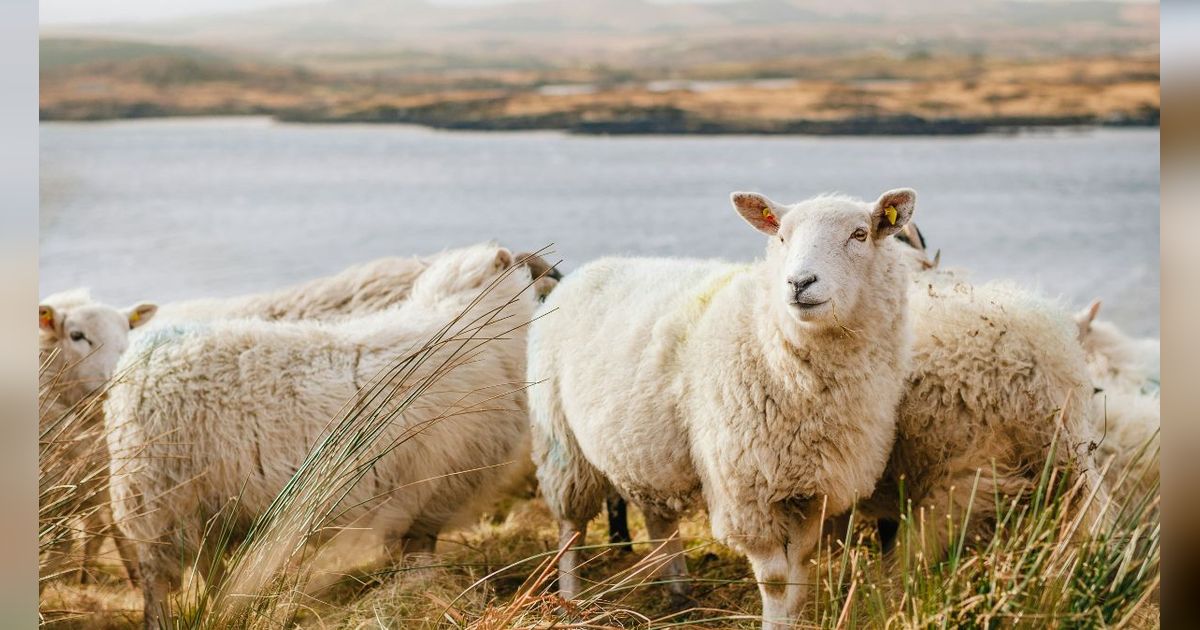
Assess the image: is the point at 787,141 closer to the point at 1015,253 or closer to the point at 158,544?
the point at 1015,253

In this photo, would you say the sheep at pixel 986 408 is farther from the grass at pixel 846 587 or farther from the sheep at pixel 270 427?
the sheep at pixel 270 427

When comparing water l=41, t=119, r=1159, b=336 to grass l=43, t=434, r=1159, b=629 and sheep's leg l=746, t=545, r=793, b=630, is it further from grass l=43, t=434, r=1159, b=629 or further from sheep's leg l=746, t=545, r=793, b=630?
sheep's leg l=746, t=545, r=793, b=630

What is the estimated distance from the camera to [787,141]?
961 centimetres

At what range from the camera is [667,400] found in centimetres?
369

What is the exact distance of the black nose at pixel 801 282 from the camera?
3.06 meters

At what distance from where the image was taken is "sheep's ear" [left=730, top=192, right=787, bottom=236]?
11.3 feet

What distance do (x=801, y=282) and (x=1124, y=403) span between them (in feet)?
7.42

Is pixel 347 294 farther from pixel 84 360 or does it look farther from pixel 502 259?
pixel 84 360

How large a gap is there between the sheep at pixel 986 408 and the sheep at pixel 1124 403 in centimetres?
16

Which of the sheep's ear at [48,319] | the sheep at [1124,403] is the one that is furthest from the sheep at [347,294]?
the sheep at [1124,403]

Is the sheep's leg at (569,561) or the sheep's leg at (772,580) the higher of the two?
the sheep's leg at (772,580)

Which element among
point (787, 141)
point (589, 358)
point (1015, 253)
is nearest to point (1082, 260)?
point (1015, 253)

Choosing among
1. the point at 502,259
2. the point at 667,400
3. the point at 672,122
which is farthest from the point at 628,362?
the point at 672,122

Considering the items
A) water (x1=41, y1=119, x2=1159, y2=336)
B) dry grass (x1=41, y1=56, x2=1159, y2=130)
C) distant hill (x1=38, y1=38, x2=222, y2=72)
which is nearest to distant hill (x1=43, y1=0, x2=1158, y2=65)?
distant hill (x1=38, y1=38, x2=222, y2=72)
